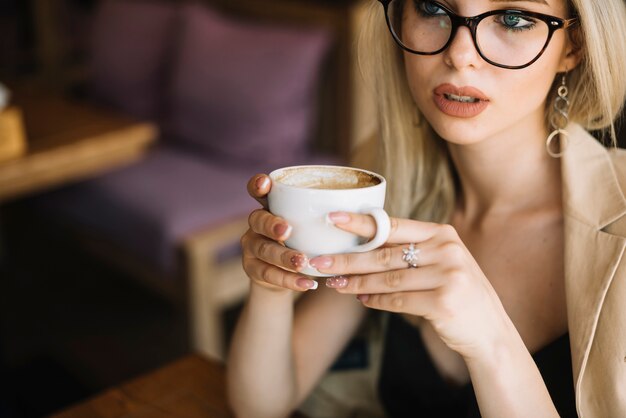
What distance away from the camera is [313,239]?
870 mm

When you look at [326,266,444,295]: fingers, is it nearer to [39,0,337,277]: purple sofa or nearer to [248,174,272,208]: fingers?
[248,174,272,208]: fingers

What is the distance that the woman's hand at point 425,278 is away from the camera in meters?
0.89

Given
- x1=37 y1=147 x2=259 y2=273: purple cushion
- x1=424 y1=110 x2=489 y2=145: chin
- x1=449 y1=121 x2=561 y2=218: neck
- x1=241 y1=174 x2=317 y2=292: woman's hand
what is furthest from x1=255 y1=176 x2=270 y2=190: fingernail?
x1=37 y1=147 x2=259 y2=273: purple cushion

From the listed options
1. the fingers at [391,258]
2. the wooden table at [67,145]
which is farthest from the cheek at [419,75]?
the wooden table at [67,145]

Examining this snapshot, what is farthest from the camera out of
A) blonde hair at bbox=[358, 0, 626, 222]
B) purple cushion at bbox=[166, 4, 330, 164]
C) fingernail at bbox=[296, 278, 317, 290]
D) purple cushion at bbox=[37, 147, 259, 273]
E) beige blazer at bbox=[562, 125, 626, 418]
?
purple cushion at bbox=[166, 4, 330, 164]

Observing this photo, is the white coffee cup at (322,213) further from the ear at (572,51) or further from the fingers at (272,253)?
the ear at (572,51)

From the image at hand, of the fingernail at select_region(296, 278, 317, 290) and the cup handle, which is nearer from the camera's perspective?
the cup handle

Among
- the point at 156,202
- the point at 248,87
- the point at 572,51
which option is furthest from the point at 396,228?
the point at 248,87

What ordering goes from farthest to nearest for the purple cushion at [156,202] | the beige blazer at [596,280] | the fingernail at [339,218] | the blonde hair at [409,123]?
the purple cushion at [156,202], the blonde hair at [409,123], the beige blazer at [596,280], the fingernail at [339,218]

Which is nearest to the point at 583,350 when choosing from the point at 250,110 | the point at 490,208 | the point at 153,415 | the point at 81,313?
the point at 490,208

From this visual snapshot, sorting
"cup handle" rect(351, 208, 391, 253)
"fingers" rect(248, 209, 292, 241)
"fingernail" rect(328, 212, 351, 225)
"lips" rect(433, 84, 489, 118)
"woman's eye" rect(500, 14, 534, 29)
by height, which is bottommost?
"fingers" rect(248, 209, 292, 241)

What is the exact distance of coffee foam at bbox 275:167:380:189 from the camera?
3.13ft

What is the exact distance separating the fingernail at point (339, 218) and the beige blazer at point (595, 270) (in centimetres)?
47

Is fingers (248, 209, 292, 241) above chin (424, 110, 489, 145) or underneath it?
underneath
